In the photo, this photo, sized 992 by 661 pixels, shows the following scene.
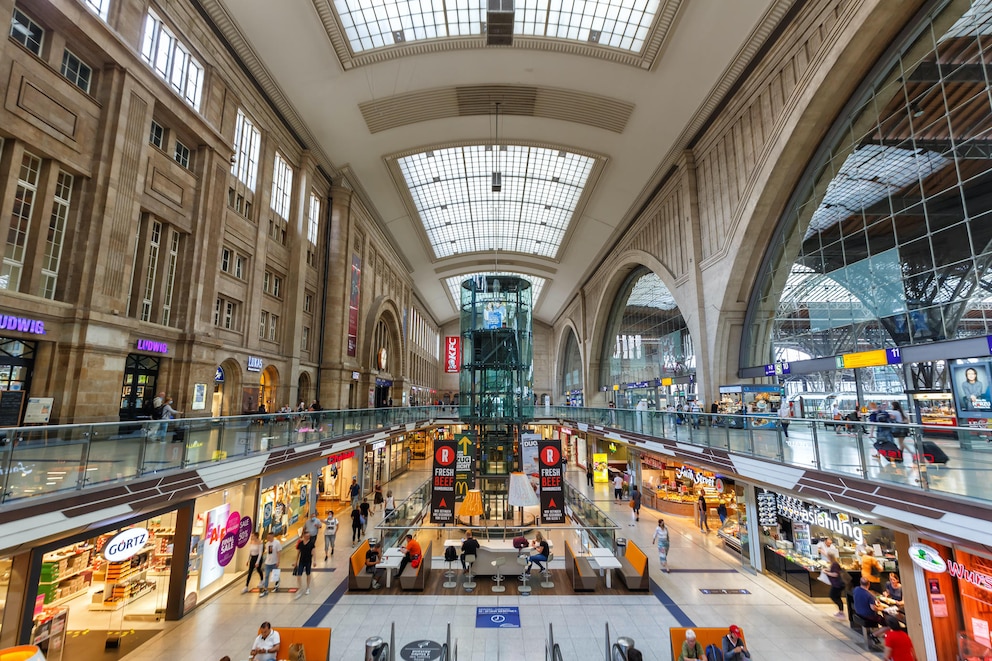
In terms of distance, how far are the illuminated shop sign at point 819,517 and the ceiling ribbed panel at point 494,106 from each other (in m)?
17.4

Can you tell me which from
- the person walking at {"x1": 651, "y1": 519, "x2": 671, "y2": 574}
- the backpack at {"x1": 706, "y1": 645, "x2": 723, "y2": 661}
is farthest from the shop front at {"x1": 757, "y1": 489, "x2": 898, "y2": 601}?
the backpack at {"x1": 706, "y1": 645, "x2": 723, "y2": 661}

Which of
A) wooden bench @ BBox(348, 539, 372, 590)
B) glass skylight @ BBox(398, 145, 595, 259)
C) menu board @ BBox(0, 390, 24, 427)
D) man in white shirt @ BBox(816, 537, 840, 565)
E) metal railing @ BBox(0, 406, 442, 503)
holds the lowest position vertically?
wooden bench @ BBox(348, 539, 372, 590)

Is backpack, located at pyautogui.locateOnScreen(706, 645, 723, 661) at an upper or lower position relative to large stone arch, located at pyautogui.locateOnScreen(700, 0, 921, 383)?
lower

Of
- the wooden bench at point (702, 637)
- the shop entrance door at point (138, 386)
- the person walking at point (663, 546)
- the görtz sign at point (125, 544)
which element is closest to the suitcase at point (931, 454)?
the wooden bench at point (702, 637)

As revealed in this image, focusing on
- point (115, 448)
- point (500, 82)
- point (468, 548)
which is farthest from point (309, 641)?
point (500, 82)

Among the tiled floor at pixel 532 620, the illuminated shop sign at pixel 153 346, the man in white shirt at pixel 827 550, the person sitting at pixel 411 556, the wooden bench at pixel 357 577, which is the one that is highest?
the illuminated shop sign at pixel 153 346

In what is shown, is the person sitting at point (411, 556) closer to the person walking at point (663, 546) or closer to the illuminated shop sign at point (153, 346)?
the person walking at point (663, 546)

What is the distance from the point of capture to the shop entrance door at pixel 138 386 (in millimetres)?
12609

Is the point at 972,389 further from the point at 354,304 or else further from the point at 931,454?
the point at 354,304

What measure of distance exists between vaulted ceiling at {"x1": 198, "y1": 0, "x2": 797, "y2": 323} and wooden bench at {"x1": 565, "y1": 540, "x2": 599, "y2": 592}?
17776 mm

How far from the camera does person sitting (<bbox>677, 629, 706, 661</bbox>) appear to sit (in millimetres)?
6742

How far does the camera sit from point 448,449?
14586mm

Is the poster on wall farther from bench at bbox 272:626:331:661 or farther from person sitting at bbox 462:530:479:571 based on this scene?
bench at bbox 272:626:331:661

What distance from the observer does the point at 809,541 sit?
1102 centimetres
